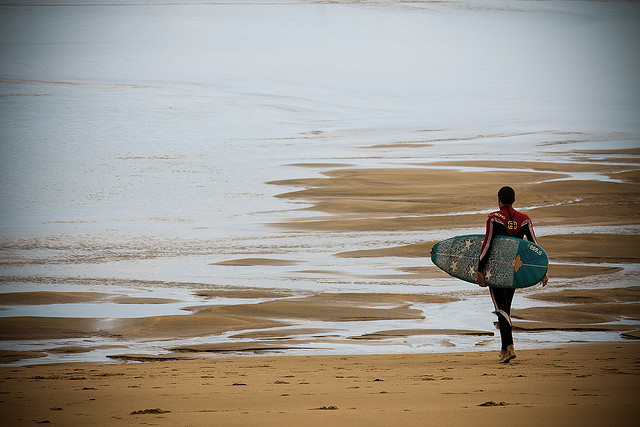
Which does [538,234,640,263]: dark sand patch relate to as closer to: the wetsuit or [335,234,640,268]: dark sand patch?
[335,234,640,268]: dark sand patch

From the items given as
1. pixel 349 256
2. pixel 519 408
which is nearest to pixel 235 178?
pixel 349 256

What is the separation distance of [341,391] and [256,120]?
35.2 m

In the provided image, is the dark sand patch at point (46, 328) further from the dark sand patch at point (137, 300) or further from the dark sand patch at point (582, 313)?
the dark sand patch at point (582, 313)

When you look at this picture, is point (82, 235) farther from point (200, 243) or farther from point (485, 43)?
point (485, 43)

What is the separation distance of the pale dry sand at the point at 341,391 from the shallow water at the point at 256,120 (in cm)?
136

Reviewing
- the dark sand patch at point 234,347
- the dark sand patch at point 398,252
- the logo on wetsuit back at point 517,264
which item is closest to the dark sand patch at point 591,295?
the dark sand patch at point 398,252

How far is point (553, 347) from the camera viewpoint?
32.2 ft

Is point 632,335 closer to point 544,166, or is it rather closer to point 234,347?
point 234,347

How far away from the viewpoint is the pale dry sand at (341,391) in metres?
5.65

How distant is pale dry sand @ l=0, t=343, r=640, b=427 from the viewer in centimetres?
565

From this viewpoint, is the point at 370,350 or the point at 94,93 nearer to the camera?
the point at 370,350

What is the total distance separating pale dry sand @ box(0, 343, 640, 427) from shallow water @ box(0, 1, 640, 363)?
1356mm

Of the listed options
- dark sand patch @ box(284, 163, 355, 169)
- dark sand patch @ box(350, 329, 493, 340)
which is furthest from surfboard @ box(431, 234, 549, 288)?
dark sand patch @ box(284, 163, 355, 169)

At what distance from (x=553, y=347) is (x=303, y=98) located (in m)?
40.1
